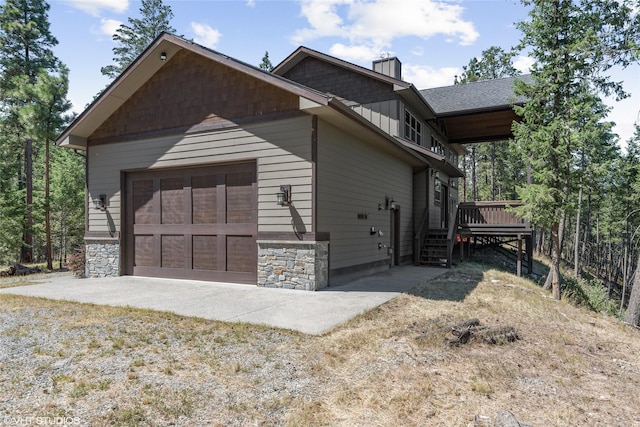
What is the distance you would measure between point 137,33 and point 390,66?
67.2 ft

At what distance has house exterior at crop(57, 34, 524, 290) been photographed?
824 cm

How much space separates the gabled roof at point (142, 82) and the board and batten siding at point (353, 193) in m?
1.23

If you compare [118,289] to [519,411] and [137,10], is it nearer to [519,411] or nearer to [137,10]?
[519,411]

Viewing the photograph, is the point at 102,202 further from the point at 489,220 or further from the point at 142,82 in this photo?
the point at 489,220

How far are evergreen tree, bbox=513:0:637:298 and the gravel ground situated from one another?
23.7ft

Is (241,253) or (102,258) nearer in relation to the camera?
(241,253)

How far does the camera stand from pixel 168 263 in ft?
33.2

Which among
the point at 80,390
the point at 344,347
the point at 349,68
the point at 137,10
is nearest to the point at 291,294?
the point at 344,347

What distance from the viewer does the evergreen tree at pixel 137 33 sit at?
2642 centimetres

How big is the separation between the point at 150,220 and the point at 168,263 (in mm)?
1323

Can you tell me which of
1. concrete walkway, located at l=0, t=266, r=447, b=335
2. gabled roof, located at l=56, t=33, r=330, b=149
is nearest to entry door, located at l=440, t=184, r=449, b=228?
concrete walkway, located at l=0, t=266, r=447, b=335

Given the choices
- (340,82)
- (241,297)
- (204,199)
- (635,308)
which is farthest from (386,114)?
(635,308)

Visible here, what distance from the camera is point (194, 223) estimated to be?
971 cm


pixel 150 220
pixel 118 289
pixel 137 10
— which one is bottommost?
pixel 118 289
